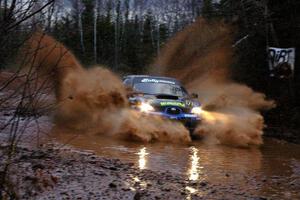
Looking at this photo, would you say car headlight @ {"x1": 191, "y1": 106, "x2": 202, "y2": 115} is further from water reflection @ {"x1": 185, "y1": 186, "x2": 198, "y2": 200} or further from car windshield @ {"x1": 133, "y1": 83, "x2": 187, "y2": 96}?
water reflection @ {"x1": 185, "y1": 186, "x2": 198, "y2": 200}

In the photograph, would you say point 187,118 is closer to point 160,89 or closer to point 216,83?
point 160,89

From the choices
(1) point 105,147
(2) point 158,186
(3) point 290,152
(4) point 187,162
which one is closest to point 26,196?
(2) point 158,186

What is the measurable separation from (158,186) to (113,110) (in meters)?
7.96

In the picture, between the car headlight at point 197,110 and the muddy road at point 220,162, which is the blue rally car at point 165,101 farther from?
the muddy road at point 220,162

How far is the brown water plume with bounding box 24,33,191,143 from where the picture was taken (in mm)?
14258

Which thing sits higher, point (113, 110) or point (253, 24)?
point (253, 24)

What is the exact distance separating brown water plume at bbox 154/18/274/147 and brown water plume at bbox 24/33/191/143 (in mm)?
1273

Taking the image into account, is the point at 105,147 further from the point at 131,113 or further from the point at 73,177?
the point at 73,177

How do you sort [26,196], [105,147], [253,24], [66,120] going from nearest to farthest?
[26,196], [105,147], [66,120], [253,24]

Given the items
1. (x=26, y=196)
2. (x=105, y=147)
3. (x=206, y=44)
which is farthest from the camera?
(x=206, y=44)

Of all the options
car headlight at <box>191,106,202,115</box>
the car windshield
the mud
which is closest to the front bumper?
car headlight at <box>191,106,202,115</box>

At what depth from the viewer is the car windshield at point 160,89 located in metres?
16.1

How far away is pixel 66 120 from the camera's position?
17656mm

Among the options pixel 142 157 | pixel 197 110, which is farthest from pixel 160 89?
pixel 142 157
